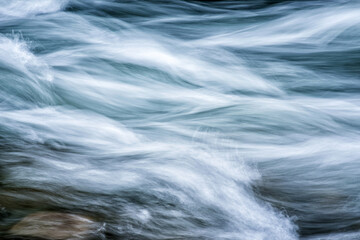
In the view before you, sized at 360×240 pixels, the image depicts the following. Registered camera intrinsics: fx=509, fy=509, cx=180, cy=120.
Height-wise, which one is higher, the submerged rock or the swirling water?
the swirling water

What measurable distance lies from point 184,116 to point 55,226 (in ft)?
6.57

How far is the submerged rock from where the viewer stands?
9.80 ft

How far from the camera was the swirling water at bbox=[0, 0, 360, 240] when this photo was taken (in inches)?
134

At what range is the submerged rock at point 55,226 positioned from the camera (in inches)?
118

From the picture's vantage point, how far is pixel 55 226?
3.10 meters

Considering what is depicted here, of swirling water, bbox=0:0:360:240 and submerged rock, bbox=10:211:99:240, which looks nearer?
submerged rock, bbox=10:211:99:240

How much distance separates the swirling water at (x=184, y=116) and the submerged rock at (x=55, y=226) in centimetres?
9

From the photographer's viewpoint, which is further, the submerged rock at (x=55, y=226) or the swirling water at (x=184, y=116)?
the swirling water at (x=184, y=116)

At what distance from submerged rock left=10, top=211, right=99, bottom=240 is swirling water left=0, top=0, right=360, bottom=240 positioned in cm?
9

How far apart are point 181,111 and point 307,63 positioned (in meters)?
1.77

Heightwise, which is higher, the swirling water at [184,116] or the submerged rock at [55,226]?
the swirling water at [184,116]

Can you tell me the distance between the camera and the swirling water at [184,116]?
11.2 ft

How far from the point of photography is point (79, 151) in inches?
165

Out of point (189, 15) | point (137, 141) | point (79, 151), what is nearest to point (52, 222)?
point (79, 151)
